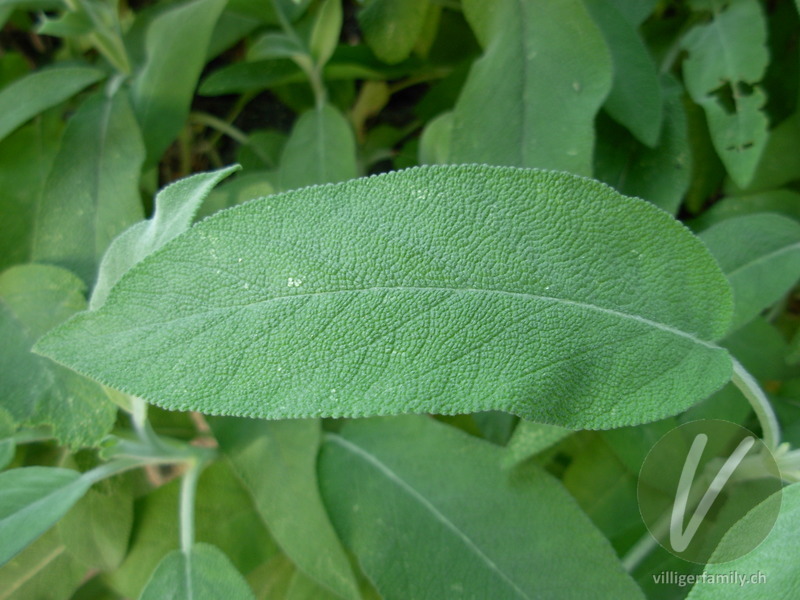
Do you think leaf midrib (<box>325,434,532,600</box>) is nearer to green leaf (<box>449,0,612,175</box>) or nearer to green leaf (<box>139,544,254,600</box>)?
green leaf (<box>139,544,254,600</box>)

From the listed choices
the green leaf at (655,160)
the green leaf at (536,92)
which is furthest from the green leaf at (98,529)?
the green leaf at (655,160)

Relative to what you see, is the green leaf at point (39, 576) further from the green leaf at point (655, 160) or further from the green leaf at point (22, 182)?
the green leaf at point (655, 160)

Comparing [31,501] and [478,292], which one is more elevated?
[478,292]

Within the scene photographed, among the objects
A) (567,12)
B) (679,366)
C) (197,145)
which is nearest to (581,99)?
(567,12)

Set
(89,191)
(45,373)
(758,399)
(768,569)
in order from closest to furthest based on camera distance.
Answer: (768,569)
(758,399)
(45,373)
(89,191)

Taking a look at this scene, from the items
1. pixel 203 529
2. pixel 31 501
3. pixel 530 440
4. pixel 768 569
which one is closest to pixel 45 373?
pixel 31 501

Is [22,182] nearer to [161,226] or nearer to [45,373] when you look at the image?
[45,373]

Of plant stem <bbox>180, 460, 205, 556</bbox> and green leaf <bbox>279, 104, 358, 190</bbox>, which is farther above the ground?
green leaf <bbox>279, 104, 358, 190</bbox>

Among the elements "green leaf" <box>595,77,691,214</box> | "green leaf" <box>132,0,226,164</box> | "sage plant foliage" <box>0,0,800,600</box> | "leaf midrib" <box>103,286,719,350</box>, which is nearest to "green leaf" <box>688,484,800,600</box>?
"sage plant foliage" <box>0,0,800,600</box>
